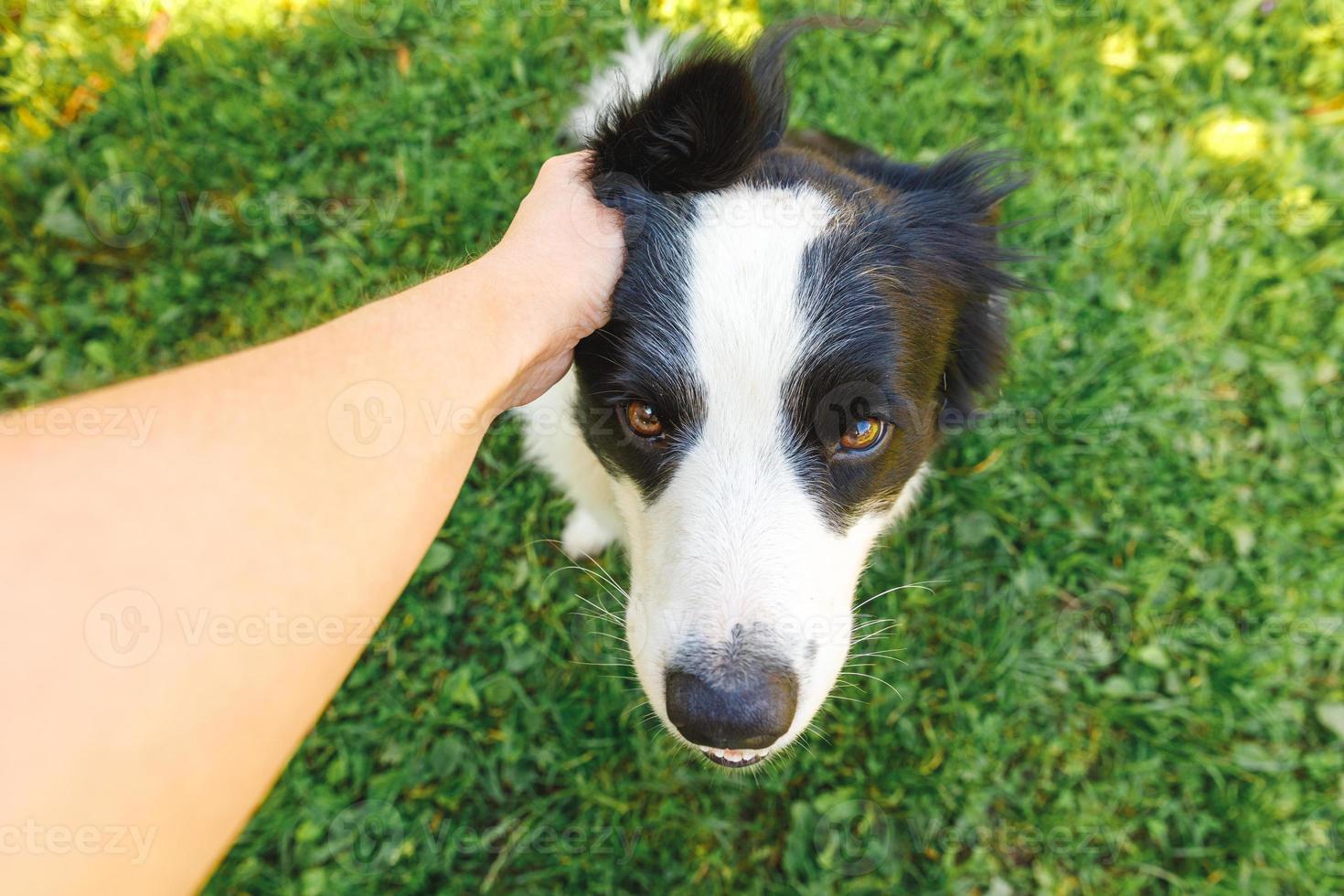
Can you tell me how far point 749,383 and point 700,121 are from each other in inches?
29.4

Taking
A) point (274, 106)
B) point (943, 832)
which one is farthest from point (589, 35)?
point (943, 832)

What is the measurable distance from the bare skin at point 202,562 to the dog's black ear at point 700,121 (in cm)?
63

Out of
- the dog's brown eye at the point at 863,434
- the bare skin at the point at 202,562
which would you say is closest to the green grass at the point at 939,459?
the dog's brown eye at the point at 863,434

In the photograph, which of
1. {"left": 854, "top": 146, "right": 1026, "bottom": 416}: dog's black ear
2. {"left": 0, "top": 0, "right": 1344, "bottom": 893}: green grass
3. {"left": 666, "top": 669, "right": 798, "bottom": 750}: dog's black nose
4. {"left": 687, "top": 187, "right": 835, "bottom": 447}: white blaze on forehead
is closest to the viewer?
{"left": 666, "top": 669, "right": 798, "bottom": 750}: dog's black nose

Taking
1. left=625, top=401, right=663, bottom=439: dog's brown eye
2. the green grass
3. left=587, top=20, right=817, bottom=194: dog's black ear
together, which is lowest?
the green grass

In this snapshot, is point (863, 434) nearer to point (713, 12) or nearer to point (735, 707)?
point (735, 707)

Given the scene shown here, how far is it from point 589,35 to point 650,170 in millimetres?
2347

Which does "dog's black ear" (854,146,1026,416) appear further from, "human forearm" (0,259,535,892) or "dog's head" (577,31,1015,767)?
"human forearm" (0,259,535,892)

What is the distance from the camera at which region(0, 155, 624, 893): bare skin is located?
143 centimetres

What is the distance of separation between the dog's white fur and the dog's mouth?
0.31 feet

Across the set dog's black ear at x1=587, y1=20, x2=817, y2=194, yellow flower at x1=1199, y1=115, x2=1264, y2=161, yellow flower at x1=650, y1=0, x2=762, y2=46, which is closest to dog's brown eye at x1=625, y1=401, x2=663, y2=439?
dog's black ear at x1=587, y1=20, x2=817, y2=194

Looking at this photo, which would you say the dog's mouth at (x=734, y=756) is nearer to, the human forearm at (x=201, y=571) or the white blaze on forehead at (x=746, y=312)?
the white blaze on forehead at (x=746, y=312)

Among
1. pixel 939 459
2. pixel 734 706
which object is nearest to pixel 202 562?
pixel 734 706

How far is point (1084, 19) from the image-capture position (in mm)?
4227
